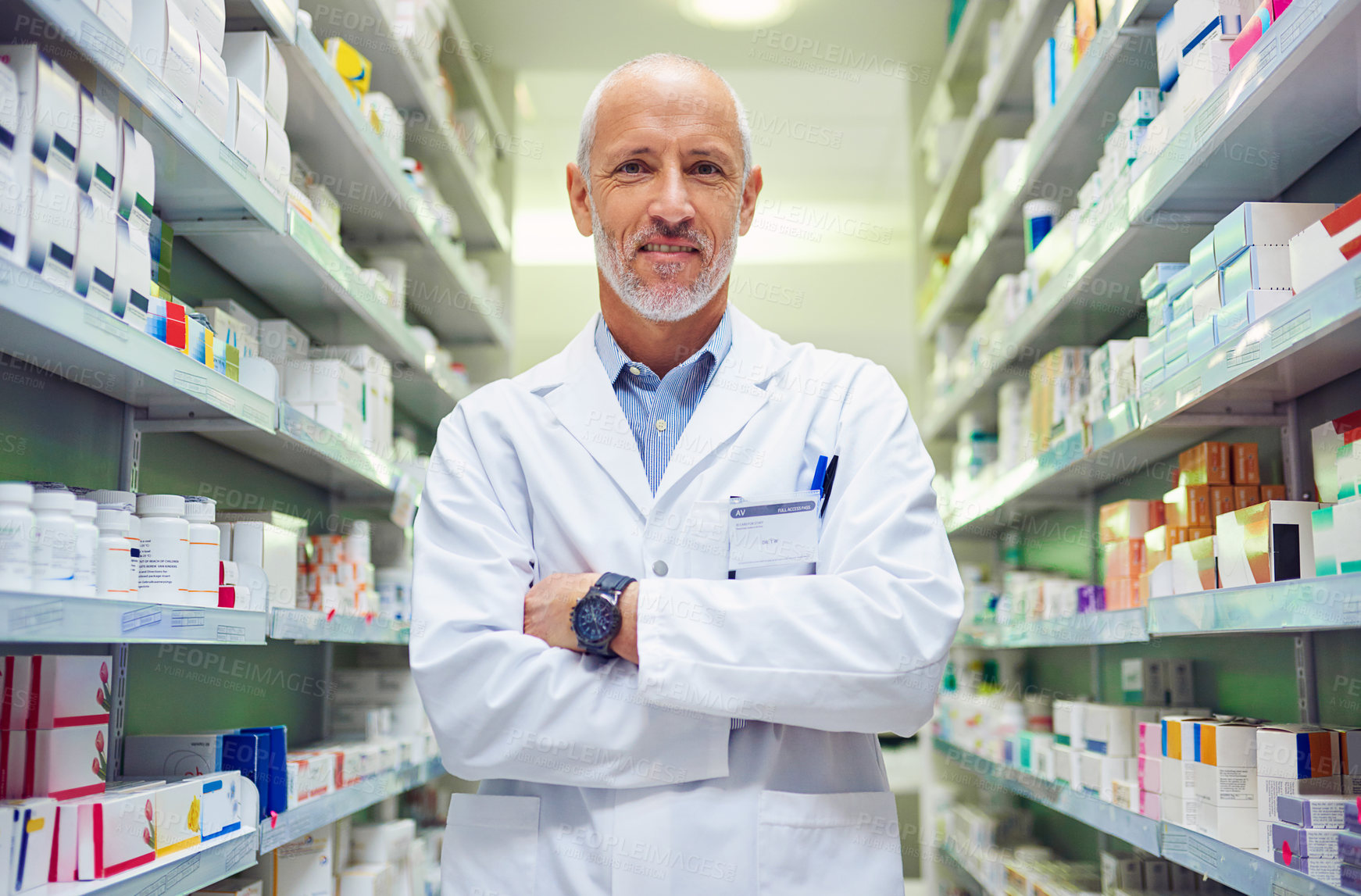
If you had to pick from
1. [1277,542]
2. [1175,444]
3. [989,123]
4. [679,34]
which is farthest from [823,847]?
[679,34]

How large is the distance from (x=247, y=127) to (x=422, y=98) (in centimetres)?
182

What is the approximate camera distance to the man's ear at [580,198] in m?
1.93

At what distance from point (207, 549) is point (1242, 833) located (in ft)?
6.16

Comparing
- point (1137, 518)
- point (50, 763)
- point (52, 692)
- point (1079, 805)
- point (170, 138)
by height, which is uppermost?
point (170, 138)

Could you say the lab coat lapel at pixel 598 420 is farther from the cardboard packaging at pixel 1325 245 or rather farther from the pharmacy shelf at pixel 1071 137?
the pharmacy shelf at pixel 1071 137

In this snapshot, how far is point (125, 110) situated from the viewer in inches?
72.0

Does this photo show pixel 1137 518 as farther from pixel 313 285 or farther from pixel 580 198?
pixel 313 285

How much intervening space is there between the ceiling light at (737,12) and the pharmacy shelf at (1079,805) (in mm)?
3408

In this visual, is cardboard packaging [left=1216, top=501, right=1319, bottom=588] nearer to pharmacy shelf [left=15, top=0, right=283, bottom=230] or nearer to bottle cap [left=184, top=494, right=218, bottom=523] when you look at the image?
bottle cap [left=184, top=494, right=218, bottom=523]

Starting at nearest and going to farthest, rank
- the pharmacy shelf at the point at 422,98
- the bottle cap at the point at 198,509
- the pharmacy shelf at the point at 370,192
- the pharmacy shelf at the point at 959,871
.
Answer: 1. the bottle cap at the point at 198,509
2. the pharmacy shelf at the point at 370,192
3. the pharmacy shelf at the point at 422,98
4. the pharmacy shelf at the point at 959,871

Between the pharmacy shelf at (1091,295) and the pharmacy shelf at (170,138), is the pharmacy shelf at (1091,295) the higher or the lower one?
the higher one

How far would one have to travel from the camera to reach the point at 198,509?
1907 millimetres

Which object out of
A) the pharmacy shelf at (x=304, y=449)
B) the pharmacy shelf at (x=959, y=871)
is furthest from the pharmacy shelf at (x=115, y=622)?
the pharmacy shelf at (x=959, y=871)

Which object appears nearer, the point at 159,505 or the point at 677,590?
the point at 677,590
